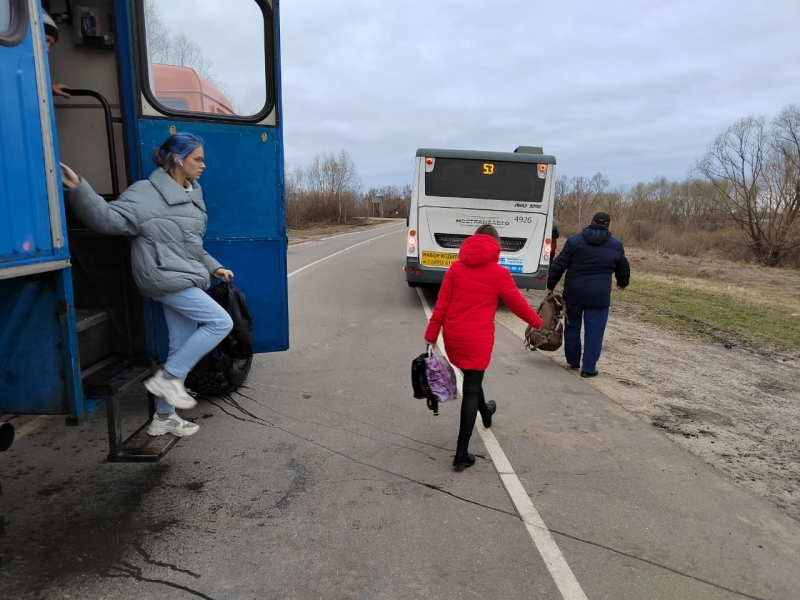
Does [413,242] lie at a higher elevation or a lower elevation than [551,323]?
Answer: higher

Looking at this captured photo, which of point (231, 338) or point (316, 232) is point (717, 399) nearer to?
point (231, 338)

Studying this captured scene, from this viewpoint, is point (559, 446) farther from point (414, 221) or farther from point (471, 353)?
point (414, 221)

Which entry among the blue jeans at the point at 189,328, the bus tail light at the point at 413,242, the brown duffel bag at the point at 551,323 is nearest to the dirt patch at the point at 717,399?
the brown duffel bag at the point at 551,323

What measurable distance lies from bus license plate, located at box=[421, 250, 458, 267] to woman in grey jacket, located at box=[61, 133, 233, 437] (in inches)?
260

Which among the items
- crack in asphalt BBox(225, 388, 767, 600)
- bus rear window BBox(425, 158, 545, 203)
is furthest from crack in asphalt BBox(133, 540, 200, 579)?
bus rear window BBox(425, 158, 545, 203)

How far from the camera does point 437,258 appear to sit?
32.4 ft

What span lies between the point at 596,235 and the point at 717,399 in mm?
2132

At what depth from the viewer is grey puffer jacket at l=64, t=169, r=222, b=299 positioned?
3074 millimetres

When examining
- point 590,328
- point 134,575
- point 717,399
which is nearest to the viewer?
point 134,575

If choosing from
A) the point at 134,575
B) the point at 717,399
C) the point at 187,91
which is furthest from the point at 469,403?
the point at 717,399

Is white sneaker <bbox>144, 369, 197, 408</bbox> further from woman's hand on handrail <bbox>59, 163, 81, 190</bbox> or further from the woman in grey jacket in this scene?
woman's hand on handrail <bbox>59, 163, 81, 190</bbox>

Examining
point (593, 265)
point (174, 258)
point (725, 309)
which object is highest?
point (174, 258)

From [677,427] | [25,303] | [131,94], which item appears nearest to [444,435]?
[677,427]

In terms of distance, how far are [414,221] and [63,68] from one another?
22.3 ft
